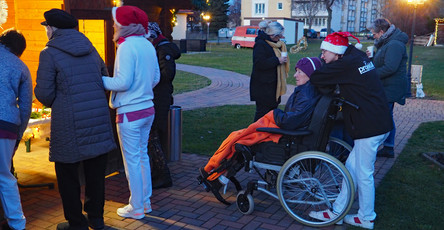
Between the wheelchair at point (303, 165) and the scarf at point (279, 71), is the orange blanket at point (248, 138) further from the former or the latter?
the scarf at point (279, 71)

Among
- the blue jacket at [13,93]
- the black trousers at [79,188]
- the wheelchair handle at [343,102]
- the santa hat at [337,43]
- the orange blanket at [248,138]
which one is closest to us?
the blue jacket at [13,93]

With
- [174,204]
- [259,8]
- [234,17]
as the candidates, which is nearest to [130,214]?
[174,204]

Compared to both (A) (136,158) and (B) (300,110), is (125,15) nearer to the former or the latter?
(A) (136,158)

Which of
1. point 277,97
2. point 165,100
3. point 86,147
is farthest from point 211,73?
point 86,147

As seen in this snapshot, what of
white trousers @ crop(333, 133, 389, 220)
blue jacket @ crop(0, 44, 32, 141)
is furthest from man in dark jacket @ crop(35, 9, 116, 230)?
white trousers @ crop(333, 133, 389, 220)

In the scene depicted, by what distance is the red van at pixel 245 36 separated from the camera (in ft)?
125

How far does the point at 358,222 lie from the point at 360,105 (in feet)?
3.48

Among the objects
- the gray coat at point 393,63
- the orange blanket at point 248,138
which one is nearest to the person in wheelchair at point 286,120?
the orange blanket at point 248,138

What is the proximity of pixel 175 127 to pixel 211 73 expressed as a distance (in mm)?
12338

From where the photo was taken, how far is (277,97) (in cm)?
630

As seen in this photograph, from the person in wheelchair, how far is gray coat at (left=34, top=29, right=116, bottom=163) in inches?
47.6

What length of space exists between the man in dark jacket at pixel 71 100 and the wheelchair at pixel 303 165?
131 cm

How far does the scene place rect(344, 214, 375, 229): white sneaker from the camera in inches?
165

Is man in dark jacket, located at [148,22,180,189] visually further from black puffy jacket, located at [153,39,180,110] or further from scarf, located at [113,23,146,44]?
scarf, located at [113,23,146,44]
